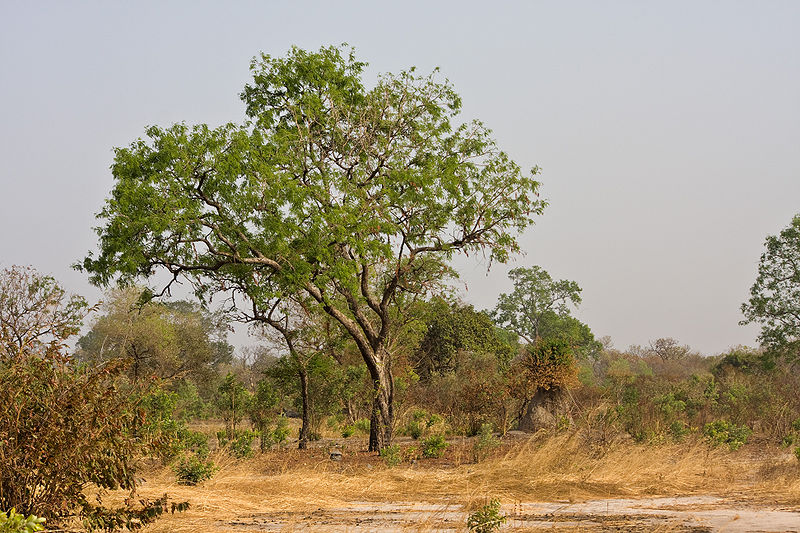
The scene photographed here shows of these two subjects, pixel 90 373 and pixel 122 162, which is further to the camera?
pixel 122 162

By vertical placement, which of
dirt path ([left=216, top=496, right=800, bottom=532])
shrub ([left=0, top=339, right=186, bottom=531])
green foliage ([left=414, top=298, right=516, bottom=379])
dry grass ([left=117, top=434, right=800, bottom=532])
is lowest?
dirt path ([left=216, top=496, right=800, bottom=532])

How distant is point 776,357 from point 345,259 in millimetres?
25792

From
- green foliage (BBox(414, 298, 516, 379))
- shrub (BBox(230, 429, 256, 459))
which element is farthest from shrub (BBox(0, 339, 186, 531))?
green foliage (BBox(414, 298, 516, 379))

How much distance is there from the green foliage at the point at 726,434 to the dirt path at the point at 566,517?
542 centimetres

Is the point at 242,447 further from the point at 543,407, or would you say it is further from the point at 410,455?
the point at 543,407

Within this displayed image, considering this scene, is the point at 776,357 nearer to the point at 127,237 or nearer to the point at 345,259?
the point at 345,259

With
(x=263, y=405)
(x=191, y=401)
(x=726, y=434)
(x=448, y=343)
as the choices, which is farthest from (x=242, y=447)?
(x=448, y=343)

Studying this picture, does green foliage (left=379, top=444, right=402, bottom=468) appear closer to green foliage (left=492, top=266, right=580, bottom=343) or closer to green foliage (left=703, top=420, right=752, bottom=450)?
green foliage (left=703, top=420, right=752, bottom=450)

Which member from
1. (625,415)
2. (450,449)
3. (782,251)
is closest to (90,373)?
(450,449)

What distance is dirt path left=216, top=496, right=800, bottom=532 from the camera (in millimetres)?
6801

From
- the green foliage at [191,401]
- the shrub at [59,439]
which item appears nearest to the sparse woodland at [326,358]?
the shrub at [59,439]

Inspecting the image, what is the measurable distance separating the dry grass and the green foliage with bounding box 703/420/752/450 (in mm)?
365

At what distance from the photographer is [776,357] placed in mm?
31719

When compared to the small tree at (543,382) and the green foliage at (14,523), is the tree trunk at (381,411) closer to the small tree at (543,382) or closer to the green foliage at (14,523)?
the small tree at (543,382)
